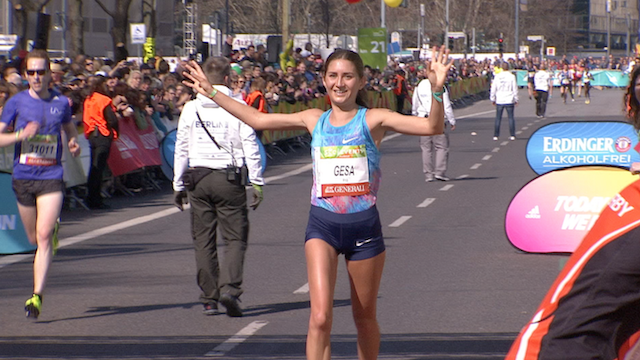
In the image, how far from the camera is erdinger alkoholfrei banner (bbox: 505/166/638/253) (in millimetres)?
10305

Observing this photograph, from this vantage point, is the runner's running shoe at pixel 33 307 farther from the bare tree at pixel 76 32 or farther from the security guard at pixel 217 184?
the bare tree at pixel 76 32

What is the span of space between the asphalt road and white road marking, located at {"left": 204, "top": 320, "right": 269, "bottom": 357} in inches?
0.5

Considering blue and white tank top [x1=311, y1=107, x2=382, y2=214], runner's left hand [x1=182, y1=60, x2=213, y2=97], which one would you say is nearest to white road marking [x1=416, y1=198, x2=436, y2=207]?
runner's left hand [x1=182, y1=60, x2=213, y2=97]

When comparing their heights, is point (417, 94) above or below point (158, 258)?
above

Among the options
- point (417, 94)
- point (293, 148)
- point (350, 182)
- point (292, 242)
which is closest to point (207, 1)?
point (293, 148)

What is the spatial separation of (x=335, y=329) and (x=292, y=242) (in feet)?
14.1

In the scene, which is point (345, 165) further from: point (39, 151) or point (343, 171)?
point (39, 151)

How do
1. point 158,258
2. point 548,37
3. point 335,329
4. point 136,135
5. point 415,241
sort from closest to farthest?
point 335,329 < point 158,258 < point 415,241 < point 136,135 < point 548,37

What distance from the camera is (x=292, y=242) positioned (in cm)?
1178

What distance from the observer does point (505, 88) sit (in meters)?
28.0

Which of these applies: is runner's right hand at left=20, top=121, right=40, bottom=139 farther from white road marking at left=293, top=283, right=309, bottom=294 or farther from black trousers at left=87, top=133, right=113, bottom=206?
black trousers at left=87, top=133, right=113, bottom=206

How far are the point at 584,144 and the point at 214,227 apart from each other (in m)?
4.08

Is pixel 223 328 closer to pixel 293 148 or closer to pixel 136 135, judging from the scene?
pixel 136 135

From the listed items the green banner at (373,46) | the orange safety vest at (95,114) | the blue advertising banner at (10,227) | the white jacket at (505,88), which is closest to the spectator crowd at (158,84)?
the orange safety vest at (95,114)
